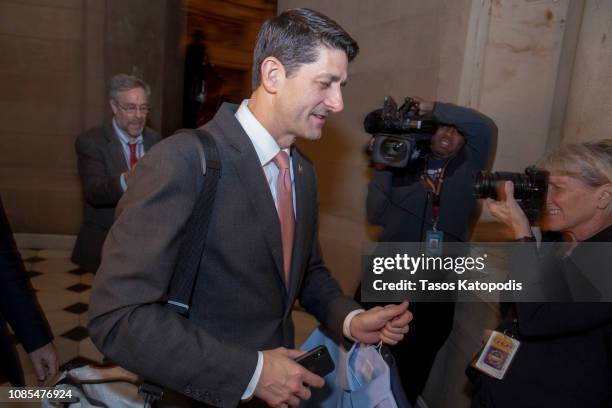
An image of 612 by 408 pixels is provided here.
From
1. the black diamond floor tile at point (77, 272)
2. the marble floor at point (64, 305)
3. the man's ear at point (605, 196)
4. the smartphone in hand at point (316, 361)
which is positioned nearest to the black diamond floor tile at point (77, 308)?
the marble floor at point (64, 305)

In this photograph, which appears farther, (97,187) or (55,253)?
(55,253)

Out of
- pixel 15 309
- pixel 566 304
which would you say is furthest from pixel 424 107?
pixel 15 309

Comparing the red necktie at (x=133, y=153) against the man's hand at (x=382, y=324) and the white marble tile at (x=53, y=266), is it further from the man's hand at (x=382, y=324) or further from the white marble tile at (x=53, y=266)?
the white marble tile at (x=53, y=266)

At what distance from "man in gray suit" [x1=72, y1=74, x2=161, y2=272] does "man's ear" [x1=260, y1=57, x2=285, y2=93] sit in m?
1.99

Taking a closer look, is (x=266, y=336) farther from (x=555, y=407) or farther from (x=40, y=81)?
(x=40, y=81)

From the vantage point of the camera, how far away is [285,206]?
1.49m

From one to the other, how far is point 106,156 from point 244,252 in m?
2.42

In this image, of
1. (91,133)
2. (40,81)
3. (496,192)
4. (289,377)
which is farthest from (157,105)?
(289,377)

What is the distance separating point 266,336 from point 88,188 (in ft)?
7.49

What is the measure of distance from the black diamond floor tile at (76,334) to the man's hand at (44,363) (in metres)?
2.29

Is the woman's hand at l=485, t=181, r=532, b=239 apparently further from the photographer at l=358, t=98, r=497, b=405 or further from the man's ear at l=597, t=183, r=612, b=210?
the photographer at l=358, t=98, r=497, b=405

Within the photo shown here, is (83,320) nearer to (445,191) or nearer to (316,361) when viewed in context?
(445,191)

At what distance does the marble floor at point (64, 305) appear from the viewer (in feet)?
11.8

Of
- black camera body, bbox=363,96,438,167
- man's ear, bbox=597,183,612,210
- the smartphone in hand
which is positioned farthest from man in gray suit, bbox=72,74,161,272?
man's ear, bbox=597,183,612,210
